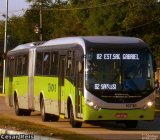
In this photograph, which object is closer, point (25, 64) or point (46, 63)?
point (46, 63)

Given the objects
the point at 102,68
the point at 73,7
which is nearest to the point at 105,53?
the point at 102,68

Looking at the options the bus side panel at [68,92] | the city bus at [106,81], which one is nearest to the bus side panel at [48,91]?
the city bus at [106,81]

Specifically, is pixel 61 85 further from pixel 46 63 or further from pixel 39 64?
pixel 39 64

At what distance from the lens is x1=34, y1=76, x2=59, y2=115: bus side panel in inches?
965

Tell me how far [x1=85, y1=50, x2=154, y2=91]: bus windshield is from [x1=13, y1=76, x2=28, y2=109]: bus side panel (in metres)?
8.20

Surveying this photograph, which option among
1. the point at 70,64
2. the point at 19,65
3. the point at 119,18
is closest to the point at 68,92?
the point at 70,64

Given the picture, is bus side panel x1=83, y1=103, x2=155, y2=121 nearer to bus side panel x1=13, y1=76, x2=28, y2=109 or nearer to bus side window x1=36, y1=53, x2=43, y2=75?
bus side window x1=36, y1=53, x2=43, y2=75

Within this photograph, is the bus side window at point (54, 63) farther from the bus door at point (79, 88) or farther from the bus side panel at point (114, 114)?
the bus side panel at point (114, 114)

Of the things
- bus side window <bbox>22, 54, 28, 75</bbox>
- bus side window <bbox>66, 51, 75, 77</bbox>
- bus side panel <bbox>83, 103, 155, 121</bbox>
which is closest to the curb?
bus side panel <bbox>83, 103, 155, 121</bbox>

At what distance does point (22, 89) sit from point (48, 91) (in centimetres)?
451

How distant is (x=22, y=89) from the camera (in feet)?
97.6

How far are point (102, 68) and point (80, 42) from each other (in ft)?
4.43

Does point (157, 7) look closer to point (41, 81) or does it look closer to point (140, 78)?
point (41, 81)

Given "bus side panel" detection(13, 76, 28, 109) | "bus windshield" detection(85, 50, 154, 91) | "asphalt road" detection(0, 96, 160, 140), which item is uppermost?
"bus windshield" detection(85, 50, 154, 91)
